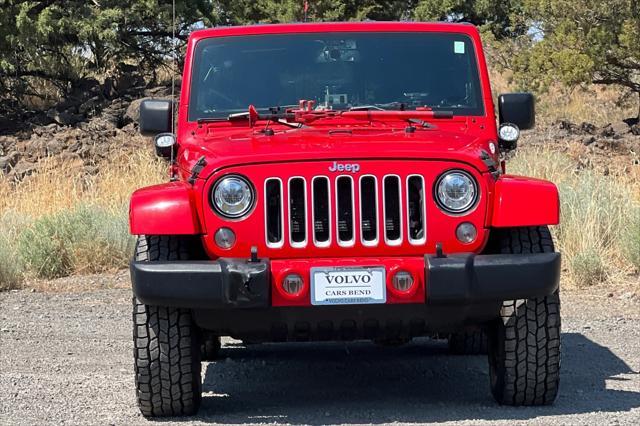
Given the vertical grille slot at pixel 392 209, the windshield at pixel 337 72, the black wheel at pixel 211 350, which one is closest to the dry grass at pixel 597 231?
the black wheel at pixel 211 350

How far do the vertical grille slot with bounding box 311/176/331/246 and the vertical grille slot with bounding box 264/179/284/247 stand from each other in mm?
162

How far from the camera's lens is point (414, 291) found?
5918 millimetres

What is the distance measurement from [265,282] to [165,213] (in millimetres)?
576

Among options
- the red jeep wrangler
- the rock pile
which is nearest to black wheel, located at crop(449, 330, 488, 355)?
the red jeep wrangler

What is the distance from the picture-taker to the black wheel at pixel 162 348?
615 cm

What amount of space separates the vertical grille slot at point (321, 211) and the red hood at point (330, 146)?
0.12 m

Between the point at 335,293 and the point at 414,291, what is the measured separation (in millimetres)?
357

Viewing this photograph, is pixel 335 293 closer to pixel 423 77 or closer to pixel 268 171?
pixel 268 171

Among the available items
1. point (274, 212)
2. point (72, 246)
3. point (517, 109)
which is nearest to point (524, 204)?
point (274, 212)

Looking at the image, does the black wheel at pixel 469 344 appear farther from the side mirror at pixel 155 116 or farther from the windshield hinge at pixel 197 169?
the windshield hinge at pixel 197 169

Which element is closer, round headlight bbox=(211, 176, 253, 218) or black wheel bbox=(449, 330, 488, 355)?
round headlight bbox=(211, 176, 253, 218)

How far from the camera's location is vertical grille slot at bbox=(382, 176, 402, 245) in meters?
6.03

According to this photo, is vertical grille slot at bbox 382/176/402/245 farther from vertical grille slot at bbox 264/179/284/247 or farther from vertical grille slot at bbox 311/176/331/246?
vertical grille slot at bbox 264/179/284/247

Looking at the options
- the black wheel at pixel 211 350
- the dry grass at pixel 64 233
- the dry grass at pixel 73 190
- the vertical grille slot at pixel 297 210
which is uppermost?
the vertical grille slot at pixel 297 210
